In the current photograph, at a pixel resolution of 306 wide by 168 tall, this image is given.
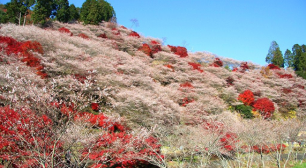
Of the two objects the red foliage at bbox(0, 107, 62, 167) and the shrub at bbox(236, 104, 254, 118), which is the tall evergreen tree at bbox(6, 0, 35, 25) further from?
the shrub at bbox(236, 104, 254, 118)

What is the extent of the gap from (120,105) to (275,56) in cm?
3976

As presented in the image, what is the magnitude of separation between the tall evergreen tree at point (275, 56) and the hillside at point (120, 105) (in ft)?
38.9

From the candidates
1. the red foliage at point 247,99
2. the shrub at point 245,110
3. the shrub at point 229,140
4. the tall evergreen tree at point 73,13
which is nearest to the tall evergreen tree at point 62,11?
the tall evergreen tree at point 73,13

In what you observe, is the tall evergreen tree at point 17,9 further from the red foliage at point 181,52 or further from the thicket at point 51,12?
the red foliage at point 181,52

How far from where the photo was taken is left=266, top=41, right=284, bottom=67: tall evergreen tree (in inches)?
1585

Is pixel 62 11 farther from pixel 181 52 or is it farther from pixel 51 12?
pixel 181 52

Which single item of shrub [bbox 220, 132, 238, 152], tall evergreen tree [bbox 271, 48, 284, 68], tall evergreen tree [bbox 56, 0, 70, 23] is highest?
tall evergreen tree [bbox 56, 0, 70, 23]

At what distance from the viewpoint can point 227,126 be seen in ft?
43.1

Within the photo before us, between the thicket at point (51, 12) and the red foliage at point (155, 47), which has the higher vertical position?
the thicket at point (51, 12)

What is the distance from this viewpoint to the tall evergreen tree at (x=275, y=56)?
40250mm

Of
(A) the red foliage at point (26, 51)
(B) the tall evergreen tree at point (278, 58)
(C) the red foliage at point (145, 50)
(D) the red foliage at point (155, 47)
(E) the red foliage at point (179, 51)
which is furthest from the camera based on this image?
(B) the tall evergreen tree at point (278, 58)

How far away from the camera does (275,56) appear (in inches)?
1613

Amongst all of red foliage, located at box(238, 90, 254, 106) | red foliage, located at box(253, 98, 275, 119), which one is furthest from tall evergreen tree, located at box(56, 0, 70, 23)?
red foliage, located at box(253, 98, 275, 119)

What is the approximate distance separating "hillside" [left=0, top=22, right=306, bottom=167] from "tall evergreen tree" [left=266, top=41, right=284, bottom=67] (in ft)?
38.9
